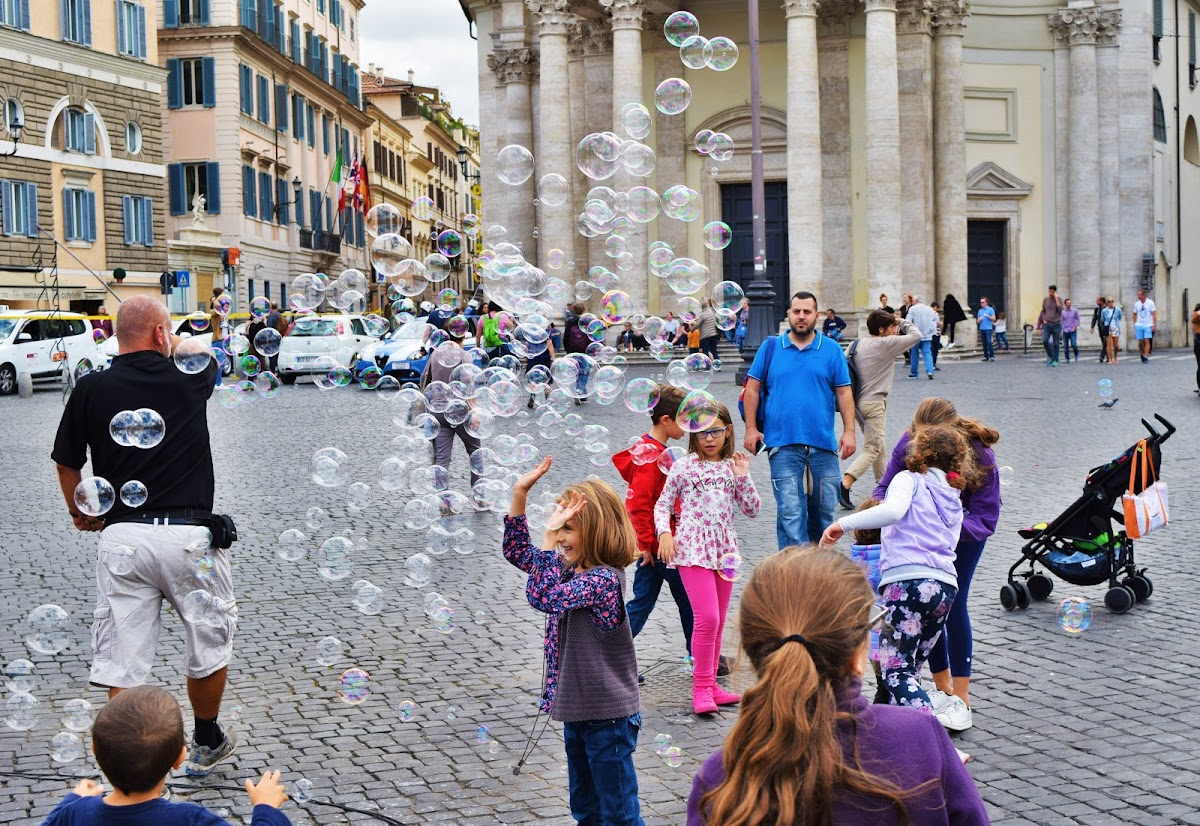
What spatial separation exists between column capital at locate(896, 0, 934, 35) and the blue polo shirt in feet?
85.7

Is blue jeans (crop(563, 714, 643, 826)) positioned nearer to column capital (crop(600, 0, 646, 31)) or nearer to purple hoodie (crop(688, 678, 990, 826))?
purple hoodie (crop(688, 678, 990, 826))

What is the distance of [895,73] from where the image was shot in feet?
102

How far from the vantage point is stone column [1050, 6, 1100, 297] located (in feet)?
113

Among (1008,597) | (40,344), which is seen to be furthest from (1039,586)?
(40,344)

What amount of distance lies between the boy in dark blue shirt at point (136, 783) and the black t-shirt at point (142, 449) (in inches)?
80.6

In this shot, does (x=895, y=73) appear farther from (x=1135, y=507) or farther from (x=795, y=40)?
(x=1135, y=507)

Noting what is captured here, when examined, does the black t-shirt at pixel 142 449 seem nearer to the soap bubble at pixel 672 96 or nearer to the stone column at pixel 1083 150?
the soap bubble at pixel 672 96

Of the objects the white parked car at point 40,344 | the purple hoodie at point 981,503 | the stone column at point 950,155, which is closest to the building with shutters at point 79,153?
the white parked car at point 40,344

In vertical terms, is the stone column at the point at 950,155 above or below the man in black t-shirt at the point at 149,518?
above

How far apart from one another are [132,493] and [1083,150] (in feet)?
108

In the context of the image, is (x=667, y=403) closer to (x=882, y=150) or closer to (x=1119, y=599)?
(x=1119, y=599)

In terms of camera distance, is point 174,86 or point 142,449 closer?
point 142,449

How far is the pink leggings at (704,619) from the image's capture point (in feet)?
19.6

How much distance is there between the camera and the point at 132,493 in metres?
5.09
